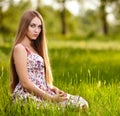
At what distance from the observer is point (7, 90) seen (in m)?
5.36

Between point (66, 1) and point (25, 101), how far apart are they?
37.5 meters

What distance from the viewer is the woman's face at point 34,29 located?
4988 mm

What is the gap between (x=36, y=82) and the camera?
4.92m

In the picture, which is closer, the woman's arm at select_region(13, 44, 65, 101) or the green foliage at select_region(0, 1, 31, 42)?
the woman's arm at select_region(13, 44, 65, 101)

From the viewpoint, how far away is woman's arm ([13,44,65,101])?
187 inches

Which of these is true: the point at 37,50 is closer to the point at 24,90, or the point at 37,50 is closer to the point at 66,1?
the point at 24,90

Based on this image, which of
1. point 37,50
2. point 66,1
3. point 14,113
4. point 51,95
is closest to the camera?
point 14,113

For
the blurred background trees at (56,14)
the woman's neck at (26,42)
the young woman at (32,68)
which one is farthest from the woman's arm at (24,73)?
the blurred background trees at (56,14)

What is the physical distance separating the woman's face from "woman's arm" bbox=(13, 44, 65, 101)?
0.20 meters

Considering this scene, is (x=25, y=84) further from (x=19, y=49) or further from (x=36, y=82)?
(x=19, y=49)

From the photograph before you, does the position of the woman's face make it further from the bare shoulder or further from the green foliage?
the green foliage

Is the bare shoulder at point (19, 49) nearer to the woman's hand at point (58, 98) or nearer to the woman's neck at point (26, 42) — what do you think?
the woman's neck at point (26, 42)

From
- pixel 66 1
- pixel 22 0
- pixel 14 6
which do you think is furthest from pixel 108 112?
pixel 66 1

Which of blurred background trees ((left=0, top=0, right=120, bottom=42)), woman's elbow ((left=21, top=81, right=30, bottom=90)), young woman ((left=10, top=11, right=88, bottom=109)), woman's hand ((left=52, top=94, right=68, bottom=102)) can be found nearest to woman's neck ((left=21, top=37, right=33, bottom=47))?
young woman ((left=10, top=11, right=88, bottom=109))
